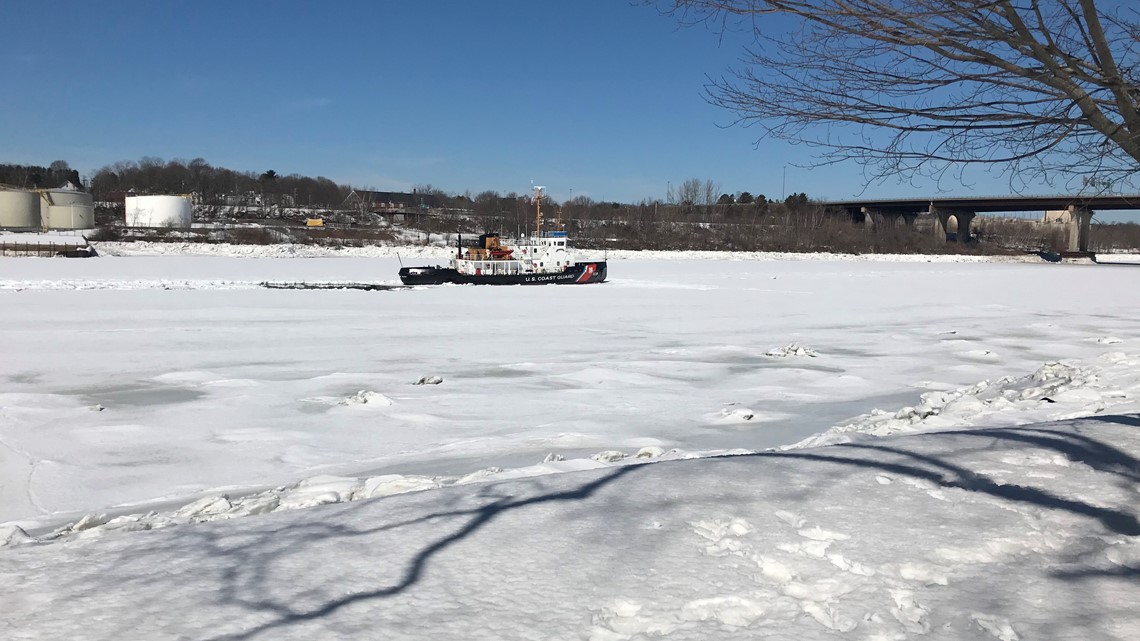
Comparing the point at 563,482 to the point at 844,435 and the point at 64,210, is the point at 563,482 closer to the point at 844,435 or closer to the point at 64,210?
the point at 844,435

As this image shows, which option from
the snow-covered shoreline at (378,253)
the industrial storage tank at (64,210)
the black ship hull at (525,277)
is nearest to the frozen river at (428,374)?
the black ship hull at (525,277)

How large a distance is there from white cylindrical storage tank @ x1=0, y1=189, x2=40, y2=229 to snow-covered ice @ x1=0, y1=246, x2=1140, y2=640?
2882 inches

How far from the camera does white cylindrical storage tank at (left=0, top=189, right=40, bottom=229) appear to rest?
7662 centimetres

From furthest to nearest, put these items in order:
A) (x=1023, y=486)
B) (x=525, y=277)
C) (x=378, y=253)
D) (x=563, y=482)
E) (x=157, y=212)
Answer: (x=157, y=212)
(x=378, y=253)
(x=525, y=277)
(x=563, y=482)
(x=1023, y=486)

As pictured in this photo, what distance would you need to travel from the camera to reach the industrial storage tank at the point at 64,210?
79.1 metres

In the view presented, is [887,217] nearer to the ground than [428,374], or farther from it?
farther from it

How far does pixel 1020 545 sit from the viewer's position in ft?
11.4

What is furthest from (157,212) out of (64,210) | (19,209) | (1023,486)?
(1023,486)

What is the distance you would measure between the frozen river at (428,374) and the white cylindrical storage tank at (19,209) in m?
63.0

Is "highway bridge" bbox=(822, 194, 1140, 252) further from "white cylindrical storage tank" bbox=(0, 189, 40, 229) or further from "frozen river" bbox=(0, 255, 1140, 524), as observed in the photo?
"white cylindrical storage tank" bbox=(0, 189, 40, 229)

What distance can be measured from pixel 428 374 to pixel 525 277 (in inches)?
1149

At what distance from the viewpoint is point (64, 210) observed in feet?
261

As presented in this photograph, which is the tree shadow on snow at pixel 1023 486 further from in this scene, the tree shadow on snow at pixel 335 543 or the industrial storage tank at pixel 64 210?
the industrial storage tank at pixel 64 210

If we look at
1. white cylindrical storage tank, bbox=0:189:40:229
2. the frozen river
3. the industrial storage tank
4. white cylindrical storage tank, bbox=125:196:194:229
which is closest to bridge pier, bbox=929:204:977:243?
the frozen river
